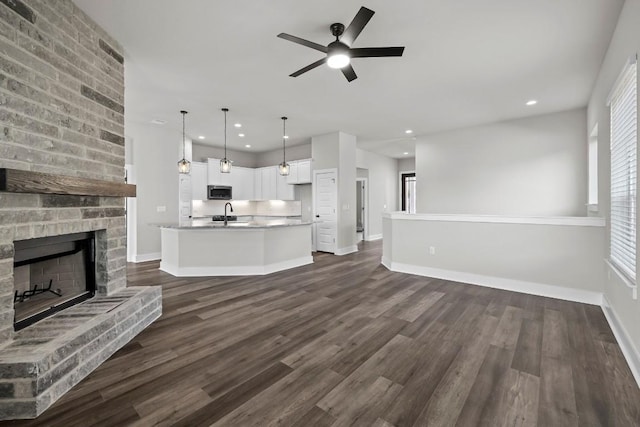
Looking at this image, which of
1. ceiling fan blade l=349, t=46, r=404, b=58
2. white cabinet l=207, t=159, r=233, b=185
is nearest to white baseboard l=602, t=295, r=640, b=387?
ceiling fan blade l=349, t=46, r=404, b=58

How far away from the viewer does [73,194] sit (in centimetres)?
224

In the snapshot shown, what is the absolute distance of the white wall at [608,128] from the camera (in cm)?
218

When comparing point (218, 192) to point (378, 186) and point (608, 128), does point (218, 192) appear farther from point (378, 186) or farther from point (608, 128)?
point (608, 128)

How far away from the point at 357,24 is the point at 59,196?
→ 8.85ft

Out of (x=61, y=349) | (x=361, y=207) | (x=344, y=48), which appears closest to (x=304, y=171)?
(x=361, y=207)

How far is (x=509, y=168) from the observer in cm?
575

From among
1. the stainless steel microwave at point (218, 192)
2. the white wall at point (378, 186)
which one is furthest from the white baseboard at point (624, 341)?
the stainless steel microwave at point (218, 192)

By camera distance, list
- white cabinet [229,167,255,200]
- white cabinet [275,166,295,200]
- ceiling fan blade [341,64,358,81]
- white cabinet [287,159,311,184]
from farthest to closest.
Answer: white cabinet [229,167,255,200]
white cabinet [275,166,295,200]
white cabinet [287,159,311,184]
ceiling fan blade [341,64,358,81]

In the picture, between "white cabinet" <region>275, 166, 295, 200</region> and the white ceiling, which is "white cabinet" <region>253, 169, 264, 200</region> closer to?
"white cabinet" <region>275, 166, 295, 200</region>

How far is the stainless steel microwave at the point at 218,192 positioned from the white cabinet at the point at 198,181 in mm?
125

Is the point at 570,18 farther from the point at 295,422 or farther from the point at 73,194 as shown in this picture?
the point at 73,194

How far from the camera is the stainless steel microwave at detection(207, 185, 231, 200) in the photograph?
7.66 m

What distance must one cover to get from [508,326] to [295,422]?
242 centimetres

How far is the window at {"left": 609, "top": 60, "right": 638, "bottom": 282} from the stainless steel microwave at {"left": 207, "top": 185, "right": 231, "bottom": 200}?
746cm
